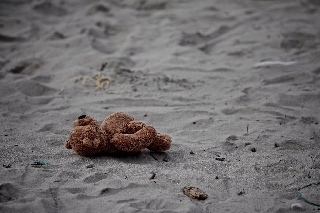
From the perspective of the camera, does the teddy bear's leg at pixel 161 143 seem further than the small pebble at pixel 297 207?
Yes

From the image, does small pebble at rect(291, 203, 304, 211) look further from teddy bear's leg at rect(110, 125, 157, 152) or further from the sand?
teddy bear's leg at rect(110, 125, 157, 152)

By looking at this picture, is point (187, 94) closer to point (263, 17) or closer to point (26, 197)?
point (26, 197)

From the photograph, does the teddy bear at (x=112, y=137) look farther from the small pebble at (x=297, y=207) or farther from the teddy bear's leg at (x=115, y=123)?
the small pebble at (x=297, y=207)

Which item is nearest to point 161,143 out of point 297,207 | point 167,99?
point 297,207

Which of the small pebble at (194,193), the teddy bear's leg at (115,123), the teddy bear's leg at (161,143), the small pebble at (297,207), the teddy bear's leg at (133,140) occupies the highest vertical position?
the teddy bear's leg at (115,123)

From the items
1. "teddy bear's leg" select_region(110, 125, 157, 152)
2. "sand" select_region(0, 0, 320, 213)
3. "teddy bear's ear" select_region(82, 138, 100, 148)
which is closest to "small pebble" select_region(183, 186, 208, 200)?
"sand" select_region(0, 0, 320, 213)

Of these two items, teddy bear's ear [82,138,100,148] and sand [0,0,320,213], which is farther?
teddy bear's ear [82,138,100,148]

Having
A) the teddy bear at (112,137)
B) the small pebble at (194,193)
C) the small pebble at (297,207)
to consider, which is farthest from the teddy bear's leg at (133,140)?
the small pebble at (297,207)
